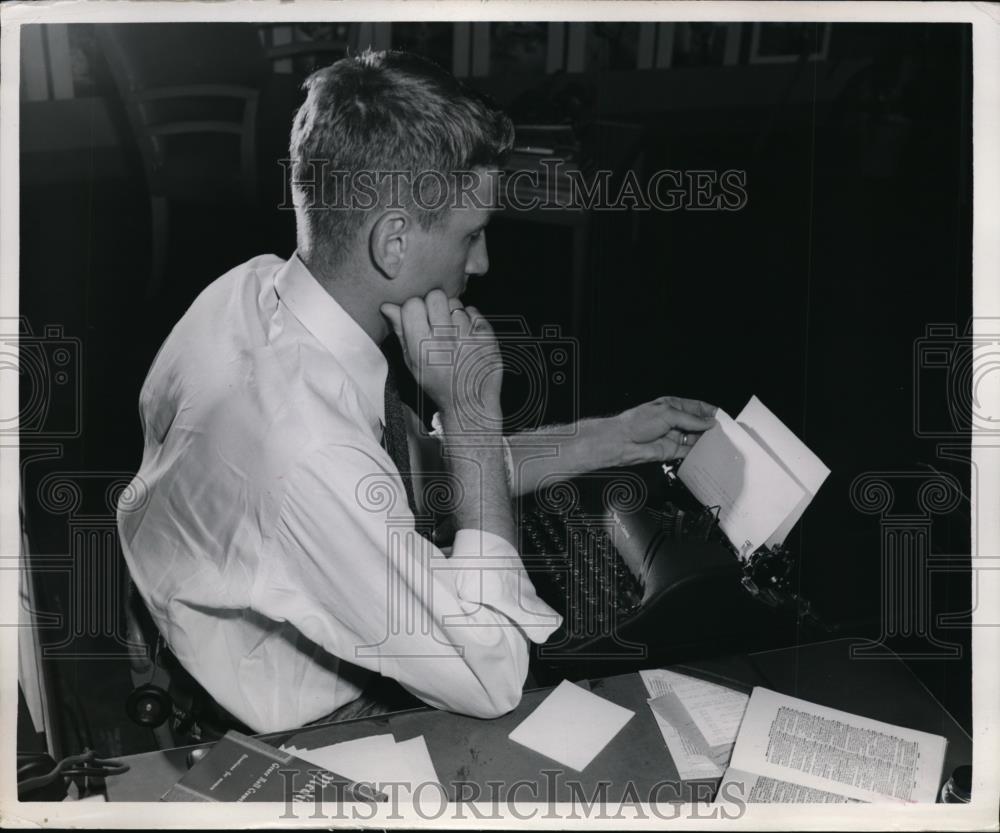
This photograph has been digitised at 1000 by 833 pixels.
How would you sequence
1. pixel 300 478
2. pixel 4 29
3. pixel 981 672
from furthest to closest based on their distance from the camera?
pixel 981 672
pixel 4 29
pixel 300 478

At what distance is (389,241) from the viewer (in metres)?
1.84

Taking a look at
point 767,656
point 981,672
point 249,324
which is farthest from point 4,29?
point 981,672

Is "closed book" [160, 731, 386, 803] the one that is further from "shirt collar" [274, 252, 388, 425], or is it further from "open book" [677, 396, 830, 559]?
"open book" [677, 396, 830, 559]

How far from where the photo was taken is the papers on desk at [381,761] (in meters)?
1.80

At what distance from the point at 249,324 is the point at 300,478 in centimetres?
32

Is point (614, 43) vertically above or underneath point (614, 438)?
above

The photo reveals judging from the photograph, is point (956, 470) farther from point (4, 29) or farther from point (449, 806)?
point (4, 29)

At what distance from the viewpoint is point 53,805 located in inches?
73.5

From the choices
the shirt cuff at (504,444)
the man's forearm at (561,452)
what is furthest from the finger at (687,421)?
the shirt cuff at (504,444)

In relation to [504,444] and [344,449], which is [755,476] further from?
[344,449]

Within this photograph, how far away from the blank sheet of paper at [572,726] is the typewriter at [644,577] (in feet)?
0.27

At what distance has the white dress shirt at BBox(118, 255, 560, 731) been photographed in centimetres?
176

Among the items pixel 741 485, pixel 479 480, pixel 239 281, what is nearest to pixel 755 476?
pixel 741 485

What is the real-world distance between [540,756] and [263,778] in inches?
19.4
